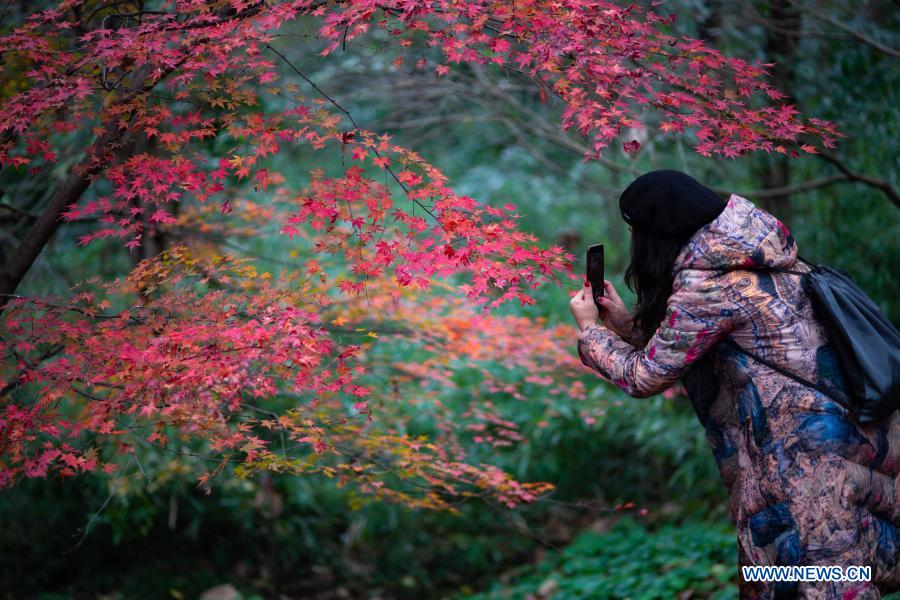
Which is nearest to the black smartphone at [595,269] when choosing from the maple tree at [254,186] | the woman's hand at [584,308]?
the woman's hand at [584,308]

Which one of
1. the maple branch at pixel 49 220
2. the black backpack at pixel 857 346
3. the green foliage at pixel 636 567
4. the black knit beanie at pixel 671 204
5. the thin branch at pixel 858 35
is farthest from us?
the green foliage at pixel 636 567

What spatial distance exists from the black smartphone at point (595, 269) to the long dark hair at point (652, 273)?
120 millimetres

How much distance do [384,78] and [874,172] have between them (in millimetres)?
3791

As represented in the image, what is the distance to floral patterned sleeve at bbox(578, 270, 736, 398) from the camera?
1.79 m

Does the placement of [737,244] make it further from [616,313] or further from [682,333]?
[616,313]

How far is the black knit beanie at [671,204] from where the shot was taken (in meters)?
1.83

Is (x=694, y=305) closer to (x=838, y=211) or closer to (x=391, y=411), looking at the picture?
(x=391, y=411)

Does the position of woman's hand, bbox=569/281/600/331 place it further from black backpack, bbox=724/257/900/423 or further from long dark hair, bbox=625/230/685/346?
black backpack, bbox=724/257/900/423

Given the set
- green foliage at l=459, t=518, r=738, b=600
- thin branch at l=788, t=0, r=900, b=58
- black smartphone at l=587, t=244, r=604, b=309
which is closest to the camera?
black smartphone at l=587, t=244, r=604, b=309

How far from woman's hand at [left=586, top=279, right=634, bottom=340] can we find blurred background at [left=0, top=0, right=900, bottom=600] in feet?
6.95

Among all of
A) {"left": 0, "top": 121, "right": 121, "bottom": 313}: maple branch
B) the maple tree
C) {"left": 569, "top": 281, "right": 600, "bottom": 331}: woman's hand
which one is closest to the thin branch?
the maple tree

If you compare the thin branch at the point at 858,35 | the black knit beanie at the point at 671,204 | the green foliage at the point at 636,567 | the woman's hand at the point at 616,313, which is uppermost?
the black knit beanie at the point at 671,204

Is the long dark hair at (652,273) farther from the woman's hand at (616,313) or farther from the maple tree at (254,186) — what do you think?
the maple tree at (254,186)

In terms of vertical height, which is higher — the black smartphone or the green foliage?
the black smartphone
